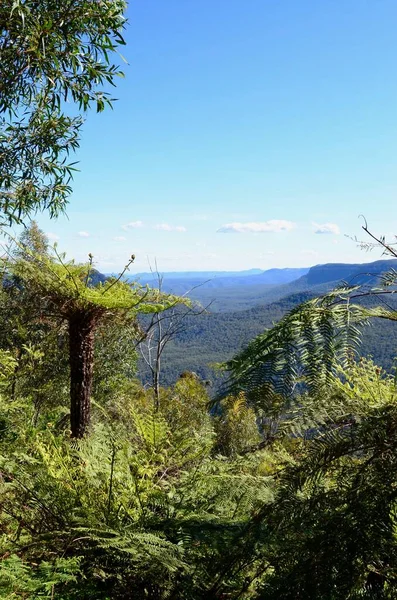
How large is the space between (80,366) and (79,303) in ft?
1.75

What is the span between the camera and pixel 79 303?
133 inches

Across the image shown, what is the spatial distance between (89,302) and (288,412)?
221 centimetres

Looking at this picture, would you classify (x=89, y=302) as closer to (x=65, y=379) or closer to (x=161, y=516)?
(x=161, y=516)

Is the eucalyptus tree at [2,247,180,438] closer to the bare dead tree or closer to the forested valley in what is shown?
the forested valley

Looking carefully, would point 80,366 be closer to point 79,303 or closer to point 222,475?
point 79,303

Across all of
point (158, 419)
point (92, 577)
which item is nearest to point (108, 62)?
point (158, 419)

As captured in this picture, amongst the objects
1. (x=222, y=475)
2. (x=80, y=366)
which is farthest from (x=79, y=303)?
(x=222, y=475)

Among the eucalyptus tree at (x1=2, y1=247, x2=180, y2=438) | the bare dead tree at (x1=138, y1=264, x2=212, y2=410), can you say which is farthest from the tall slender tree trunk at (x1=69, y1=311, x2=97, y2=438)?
the bare dead tree at (x1=138, y1=264, x2=212, y2=410)

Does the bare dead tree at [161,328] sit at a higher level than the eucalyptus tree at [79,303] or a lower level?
lower

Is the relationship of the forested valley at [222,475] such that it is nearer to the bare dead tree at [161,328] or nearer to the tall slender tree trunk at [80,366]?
the tall slender tree trunk at [80,366]

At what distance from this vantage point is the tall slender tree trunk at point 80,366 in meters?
3.51

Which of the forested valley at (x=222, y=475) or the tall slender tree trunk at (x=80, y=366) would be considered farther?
the tall slender tree trunk at (x=80, y=366)

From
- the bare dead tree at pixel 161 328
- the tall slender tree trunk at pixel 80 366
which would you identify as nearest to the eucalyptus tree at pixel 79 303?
the tall slender tree trunk at pixel 80 366

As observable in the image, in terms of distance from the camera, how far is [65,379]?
867 cm
